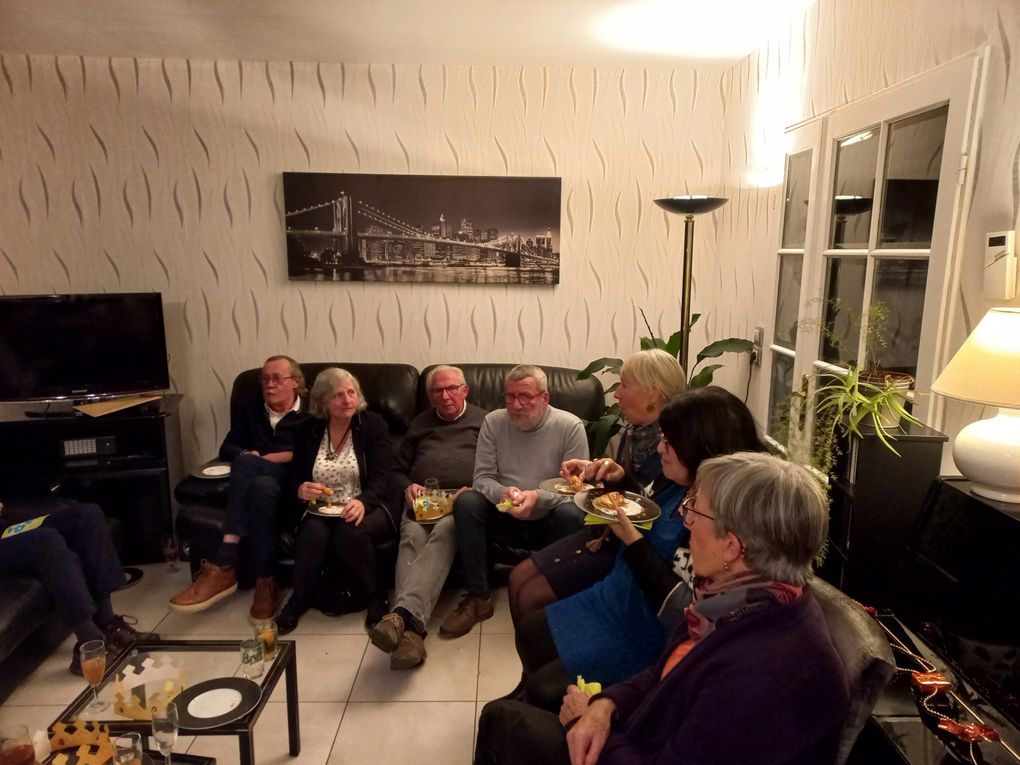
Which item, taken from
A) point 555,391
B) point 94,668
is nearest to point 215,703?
point 94,668

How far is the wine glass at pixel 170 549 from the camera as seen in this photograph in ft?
11.5

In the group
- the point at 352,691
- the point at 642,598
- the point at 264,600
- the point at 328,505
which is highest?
the point at 642,598

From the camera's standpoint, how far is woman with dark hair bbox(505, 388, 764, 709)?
174 cm

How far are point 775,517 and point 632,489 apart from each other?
1210 mm

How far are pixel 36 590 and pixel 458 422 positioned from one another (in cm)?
183

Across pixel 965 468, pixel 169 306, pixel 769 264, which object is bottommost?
pixel 965 468

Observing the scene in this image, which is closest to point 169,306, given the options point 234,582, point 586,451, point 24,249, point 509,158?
point 24,249

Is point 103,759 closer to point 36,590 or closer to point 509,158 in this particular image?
point 36,590

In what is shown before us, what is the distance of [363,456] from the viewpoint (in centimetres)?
317

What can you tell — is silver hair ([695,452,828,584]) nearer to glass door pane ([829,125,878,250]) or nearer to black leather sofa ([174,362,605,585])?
glass door pane ([829,125,878,250])

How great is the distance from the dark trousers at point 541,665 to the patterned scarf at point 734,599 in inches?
21.1

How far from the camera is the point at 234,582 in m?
3.13

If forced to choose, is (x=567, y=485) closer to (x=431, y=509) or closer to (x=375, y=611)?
(x=431, y=509)

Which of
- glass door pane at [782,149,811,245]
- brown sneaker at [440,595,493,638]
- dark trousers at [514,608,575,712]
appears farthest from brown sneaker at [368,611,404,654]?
glass door pane at [782,149,811,245]
